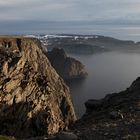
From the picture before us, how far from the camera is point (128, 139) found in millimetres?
18328

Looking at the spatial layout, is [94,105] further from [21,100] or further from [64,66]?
[64,66]

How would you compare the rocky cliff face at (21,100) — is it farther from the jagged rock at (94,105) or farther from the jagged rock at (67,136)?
the jagged rock at (67,136)

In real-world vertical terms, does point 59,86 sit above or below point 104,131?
below

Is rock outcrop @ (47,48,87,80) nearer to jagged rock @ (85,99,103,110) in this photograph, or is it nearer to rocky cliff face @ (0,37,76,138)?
rocky cliff face @ (0,37,76,138)

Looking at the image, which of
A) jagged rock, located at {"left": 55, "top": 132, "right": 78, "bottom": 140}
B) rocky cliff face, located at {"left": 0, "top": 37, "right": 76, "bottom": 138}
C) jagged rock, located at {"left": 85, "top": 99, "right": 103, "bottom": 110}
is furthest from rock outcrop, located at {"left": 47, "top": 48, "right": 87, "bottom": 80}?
jagged rock, located at {"left": 55, "top": 132, "right": 78, "bottom": 140}

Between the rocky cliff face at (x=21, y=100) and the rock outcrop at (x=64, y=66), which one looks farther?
the rock outcrop at (x=64, y=66)

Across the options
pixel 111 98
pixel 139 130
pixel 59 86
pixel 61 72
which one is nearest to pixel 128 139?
pixel 139 130

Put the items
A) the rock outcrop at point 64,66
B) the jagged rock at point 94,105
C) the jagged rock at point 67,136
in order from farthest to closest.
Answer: the rock outcrop at point 64,66
the jagged rock at point 94,105
the jagged rock at point 67,136

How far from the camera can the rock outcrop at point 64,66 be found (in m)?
Answer: 187

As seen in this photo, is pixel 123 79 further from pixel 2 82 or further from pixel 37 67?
pixel 2 82

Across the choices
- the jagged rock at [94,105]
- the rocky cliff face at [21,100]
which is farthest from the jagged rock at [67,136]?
the rocky cliff face at [21,100]

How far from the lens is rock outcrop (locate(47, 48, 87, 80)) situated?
7357 inches

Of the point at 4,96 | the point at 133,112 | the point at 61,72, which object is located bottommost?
the point at 61,72

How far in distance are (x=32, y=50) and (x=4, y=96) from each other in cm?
2565
